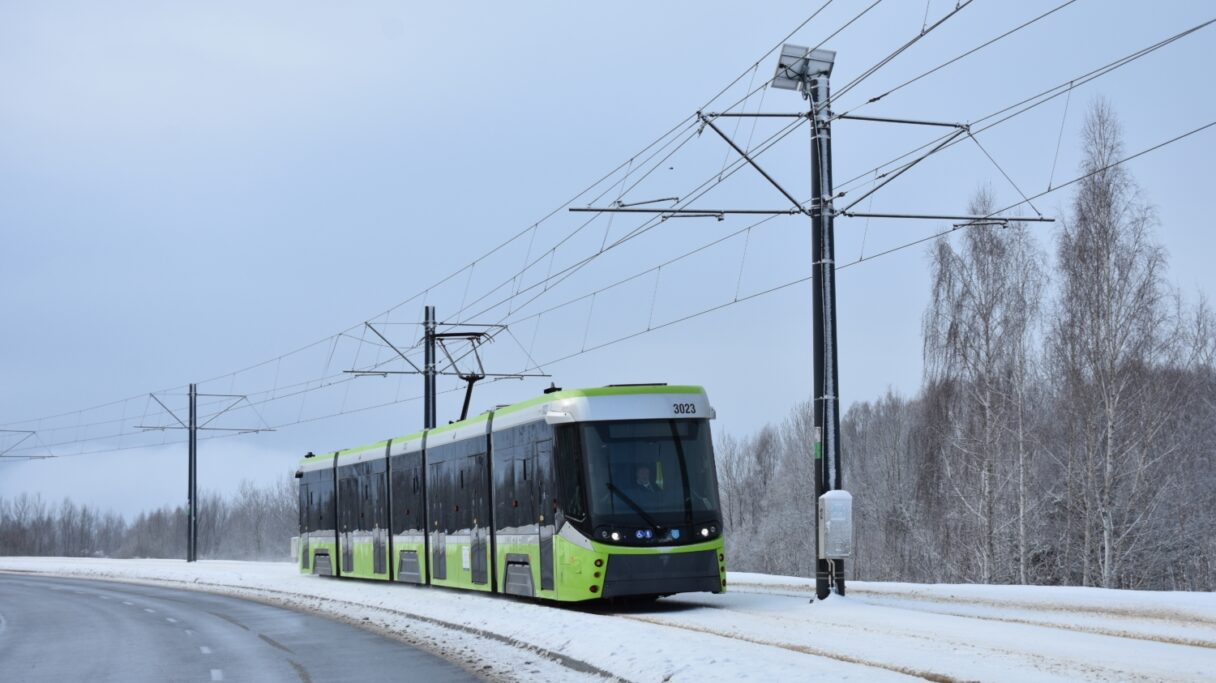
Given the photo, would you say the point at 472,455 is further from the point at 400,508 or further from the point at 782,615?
the point at 782,615

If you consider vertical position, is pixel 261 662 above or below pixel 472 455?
below

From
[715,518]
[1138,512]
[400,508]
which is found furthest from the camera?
[1138,512]

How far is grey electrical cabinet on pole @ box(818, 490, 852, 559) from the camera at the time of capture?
858 inches

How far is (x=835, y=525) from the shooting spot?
21.8m

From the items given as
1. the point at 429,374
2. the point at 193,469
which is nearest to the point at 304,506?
the point at 429,374

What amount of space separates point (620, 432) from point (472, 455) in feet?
19.5

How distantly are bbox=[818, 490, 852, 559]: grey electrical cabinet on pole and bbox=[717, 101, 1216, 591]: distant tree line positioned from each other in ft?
65.8

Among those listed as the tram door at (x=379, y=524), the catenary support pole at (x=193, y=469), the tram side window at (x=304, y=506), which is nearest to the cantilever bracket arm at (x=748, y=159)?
the tram door at (x=379, y=524)

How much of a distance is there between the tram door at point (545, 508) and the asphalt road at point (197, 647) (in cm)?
261

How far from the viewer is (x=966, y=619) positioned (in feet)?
59.3

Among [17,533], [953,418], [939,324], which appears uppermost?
[939,324]

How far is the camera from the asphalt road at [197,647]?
1761 cm

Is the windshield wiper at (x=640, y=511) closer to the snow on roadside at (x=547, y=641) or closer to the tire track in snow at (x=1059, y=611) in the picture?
the snow on roadside at (x=547, y=641)

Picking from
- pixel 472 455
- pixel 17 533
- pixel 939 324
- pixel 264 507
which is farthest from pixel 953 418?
pixel 17 533
